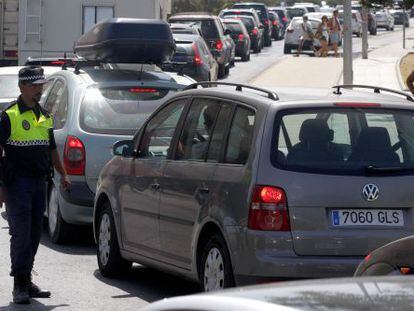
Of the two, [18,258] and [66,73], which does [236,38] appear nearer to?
[66,73]

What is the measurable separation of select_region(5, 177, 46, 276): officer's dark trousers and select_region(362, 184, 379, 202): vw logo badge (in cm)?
265

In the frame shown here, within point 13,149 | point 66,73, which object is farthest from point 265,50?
point 13,149

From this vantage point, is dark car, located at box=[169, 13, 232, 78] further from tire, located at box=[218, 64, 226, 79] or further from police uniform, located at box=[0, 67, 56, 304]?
police uniform, located at box=[0, 67, 56, 304]

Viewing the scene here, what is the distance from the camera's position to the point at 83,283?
995cm

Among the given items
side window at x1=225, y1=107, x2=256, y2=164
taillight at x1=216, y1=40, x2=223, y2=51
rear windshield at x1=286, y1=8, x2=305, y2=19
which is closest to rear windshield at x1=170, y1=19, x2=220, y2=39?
taillight at x1=216, y1=40, x2=223, y2=51

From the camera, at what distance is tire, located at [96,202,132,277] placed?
10.0 meters

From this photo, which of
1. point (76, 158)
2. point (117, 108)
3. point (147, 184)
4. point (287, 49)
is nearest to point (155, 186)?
point (147, 184)

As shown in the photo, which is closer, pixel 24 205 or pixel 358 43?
pixel 24 205

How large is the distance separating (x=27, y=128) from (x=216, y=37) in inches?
1117

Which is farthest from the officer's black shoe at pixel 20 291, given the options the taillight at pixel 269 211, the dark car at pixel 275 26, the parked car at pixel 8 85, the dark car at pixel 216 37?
the dark car at pixel 275 26

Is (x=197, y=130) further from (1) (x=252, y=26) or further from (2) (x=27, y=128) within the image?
(1) (x=252, y=26)

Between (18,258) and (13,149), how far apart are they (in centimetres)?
81

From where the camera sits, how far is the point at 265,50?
56188mm

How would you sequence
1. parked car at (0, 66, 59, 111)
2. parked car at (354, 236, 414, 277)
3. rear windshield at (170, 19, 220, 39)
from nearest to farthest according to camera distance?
parked car at (354, 236, 414, 277) → parked car at (0, 66, 59, 111) → rear windshield at (170, 19, 220, 39)
